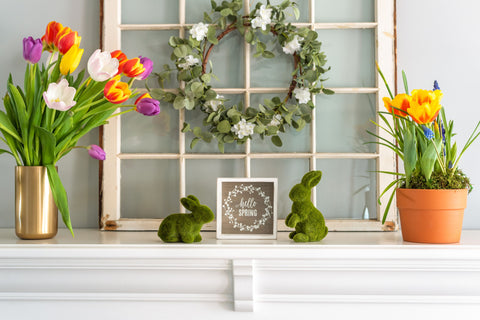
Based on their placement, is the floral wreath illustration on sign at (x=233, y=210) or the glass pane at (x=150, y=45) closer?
the floral wreath illustration on sign at (x=233, y=210)

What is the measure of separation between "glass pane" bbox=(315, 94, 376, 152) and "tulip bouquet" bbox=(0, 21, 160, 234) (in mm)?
514

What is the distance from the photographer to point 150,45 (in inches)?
53.6

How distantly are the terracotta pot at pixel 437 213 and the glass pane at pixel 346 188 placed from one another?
0.84 feet

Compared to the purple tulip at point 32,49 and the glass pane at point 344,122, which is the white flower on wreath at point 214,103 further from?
the purple tulip at point 32,49

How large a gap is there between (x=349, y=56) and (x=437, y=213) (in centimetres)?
55

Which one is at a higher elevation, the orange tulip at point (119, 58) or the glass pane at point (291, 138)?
the orange tulip at point (119, 58)

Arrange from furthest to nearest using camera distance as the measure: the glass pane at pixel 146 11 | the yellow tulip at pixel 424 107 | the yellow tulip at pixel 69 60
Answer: the glass pane at pixel 146 11 < the yellow tulip at pixel 69 60 < the yellow tulip at pixel 424 107

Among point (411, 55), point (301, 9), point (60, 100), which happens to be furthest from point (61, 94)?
point (411, 55)

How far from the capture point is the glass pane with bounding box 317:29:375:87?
134 cm

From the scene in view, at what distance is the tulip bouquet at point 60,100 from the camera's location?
3.60 ft

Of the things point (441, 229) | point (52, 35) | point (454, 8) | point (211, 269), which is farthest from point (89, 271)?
point (454, 8)

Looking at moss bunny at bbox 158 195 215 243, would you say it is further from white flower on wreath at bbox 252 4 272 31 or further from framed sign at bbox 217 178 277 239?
white flower on wreath at bbox 252 4 272 31

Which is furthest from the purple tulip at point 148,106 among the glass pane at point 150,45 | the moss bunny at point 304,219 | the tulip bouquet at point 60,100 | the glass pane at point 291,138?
the moss bunny at point 304,219

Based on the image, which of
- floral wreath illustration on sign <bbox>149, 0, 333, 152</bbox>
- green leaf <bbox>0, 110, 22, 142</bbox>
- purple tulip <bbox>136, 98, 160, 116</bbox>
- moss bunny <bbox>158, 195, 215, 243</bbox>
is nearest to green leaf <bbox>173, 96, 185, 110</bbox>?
floral wreath illustration on sign <bbox>149, 0, 333, 152</bbox>
